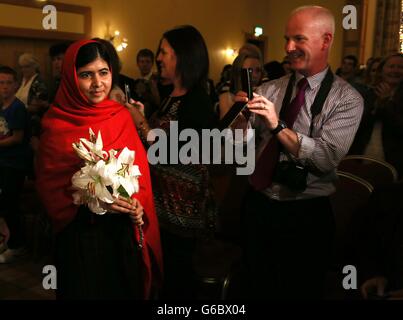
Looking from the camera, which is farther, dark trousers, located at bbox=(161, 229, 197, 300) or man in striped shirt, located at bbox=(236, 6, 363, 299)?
dark trousers, located at bbox=(161, 229, 197, 300)

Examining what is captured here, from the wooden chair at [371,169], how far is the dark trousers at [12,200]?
2362mm

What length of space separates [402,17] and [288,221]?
926 cm

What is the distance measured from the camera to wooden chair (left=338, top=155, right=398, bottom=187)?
221 centimetres

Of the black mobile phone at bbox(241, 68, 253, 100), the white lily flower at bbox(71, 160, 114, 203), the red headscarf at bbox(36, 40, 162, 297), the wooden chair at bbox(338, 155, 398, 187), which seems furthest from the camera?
the wooden chair at bbox(338, 155, 398, 187)

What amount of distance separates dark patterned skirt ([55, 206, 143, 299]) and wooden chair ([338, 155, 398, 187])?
1.25 meters

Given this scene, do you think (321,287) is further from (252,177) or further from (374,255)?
(252,177)

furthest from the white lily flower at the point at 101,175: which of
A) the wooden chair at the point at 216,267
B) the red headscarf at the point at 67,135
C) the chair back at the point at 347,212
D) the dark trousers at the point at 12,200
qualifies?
the dark trousers at the point at 12,200

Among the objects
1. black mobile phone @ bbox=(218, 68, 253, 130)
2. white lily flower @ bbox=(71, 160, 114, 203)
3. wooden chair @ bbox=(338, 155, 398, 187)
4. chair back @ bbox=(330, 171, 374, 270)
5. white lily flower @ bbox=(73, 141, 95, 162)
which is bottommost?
chair back @ bbox=(330, 171, 374, 270)

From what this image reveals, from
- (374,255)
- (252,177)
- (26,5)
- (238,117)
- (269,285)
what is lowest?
(269,285)

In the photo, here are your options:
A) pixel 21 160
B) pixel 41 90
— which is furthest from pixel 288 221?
pixel 41 90

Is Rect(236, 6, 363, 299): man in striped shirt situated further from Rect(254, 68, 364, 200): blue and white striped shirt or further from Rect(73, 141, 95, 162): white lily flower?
Rect(73, 141, 95, 162): white lily flower

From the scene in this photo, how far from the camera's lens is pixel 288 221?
1710mm

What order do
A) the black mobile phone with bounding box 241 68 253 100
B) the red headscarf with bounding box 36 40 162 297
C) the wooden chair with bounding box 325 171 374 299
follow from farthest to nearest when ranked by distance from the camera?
the wooden chair with bounding box 325 171 374 299 < the red headscarf with bounding box 36 40 162 297 < the black mobile phone with bounding box 241 68 253 100

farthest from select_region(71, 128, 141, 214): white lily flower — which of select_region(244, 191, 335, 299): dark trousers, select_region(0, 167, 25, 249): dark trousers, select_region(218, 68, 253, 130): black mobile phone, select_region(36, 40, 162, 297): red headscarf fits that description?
select_region(0, 167, 25, 249): dark trousers
